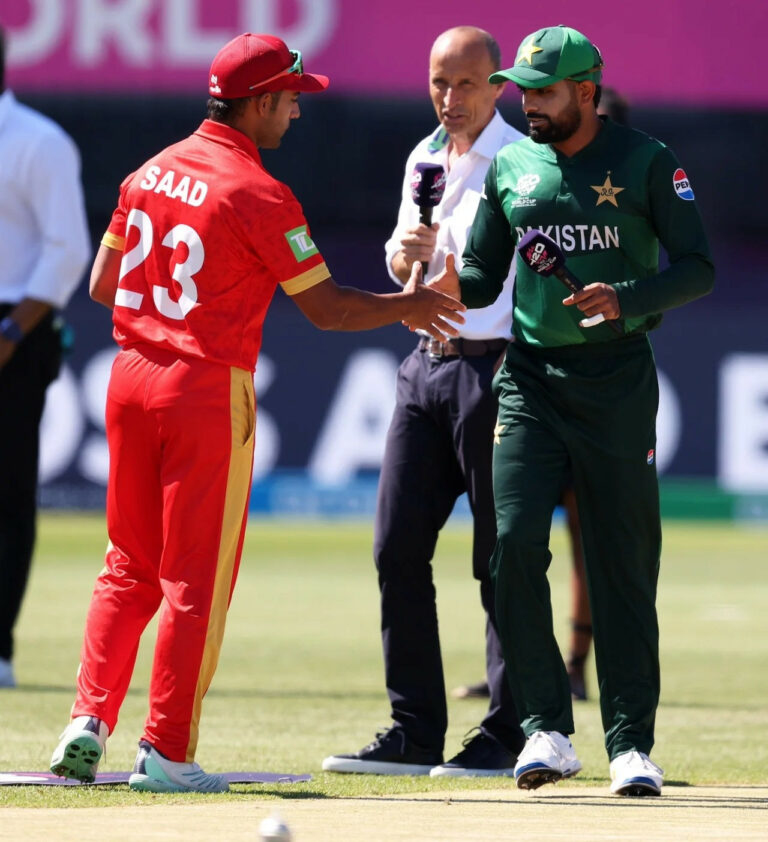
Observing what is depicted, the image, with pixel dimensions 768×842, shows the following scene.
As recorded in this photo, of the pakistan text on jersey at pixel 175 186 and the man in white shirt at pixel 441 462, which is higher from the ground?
the pakistan text on jersey at pixel 175 186

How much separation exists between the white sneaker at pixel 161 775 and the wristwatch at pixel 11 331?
346 centimetres

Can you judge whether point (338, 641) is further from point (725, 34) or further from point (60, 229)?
point (725, 34)

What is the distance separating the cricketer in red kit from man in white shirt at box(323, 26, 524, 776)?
836 millimetres

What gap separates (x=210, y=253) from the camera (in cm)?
597

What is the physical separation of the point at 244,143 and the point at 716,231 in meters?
19.7

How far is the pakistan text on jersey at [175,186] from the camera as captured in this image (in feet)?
19.7

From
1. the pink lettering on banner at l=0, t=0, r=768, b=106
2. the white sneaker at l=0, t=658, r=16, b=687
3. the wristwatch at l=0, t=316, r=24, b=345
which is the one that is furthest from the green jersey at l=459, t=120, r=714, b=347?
the pink lettering on banner at l=0, t=0, r=768, b=106

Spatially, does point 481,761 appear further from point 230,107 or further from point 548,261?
point 230,107

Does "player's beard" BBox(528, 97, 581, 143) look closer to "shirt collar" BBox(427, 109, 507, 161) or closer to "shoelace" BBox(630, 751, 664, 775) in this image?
"shirt collar" BBox(427, 109, 507, 161)

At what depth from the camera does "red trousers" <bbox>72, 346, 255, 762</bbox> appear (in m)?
5.93

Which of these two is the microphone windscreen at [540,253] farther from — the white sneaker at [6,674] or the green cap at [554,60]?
the white sneaker at [6,674]

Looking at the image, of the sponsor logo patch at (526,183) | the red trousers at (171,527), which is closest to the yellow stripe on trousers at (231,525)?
the red trousers at (171,527)

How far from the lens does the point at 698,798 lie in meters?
6.05

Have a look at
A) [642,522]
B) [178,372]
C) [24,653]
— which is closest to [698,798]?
[642,522]
